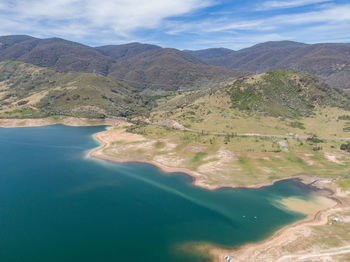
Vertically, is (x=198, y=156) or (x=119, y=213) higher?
(x=198, y=156)

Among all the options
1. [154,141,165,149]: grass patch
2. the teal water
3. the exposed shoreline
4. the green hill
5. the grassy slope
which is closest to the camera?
the exposed shoreline

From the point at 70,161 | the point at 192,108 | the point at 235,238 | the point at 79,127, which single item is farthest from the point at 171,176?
the point at 79,127


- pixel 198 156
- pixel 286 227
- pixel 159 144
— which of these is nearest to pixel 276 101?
pixel 198 156

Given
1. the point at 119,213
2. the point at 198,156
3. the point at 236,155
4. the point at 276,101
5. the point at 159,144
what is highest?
the point at 276,101

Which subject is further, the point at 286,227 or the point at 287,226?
the point at 287,226

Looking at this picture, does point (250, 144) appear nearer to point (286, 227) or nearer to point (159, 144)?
point (159, 144)

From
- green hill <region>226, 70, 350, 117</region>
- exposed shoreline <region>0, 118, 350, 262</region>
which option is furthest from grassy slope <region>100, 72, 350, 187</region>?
exposed shoreline <region>0, 118, 350, 262</region>

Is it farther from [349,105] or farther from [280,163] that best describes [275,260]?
[349,105]

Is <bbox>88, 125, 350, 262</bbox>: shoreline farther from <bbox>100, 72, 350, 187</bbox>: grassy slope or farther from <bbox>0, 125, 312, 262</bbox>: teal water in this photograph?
<bbox>100, 72, 350, 187</bbox>: grassy slope
